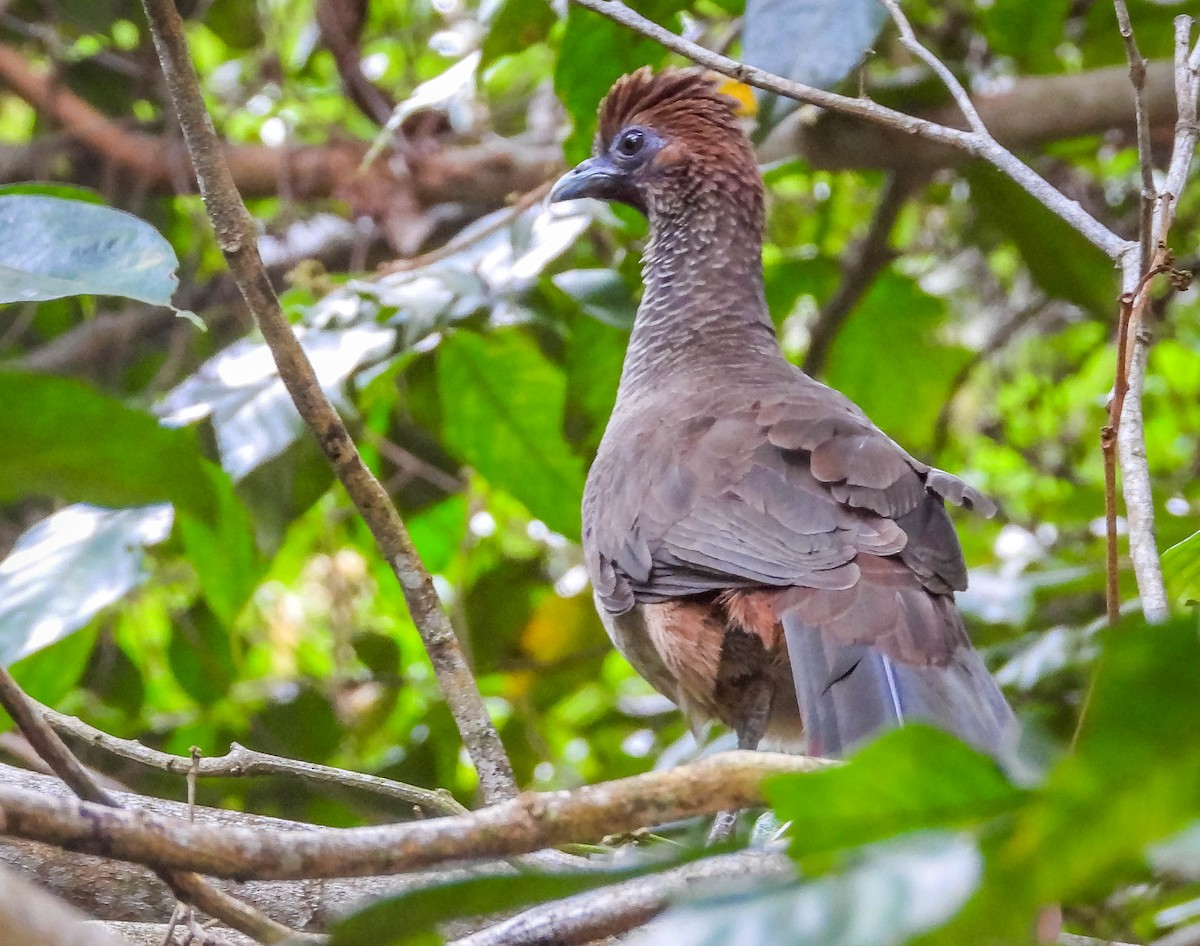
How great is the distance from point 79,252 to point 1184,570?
4.88ft

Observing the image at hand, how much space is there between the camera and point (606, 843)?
7.23 feet

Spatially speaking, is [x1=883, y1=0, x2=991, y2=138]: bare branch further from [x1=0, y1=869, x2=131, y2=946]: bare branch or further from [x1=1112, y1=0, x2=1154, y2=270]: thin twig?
[x1=0, y1=869, x2=131, y2=946]: bare branch

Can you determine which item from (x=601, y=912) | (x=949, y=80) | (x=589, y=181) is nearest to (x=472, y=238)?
(x=589, y=181)

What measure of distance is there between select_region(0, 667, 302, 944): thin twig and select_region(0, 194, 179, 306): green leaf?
43cm

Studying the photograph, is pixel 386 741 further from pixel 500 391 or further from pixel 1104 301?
pixel 1104 301

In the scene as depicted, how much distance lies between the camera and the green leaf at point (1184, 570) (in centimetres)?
161

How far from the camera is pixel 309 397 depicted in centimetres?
164

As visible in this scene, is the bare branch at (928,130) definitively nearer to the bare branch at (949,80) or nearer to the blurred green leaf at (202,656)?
the bare branch at (949,80)

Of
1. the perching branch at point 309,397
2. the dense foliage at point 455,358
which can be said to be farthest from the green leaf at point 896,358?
the perching branch at point 309,397

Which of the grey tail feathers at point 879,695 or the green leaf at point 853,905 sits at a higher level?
the grey tail feathers at point 879,695

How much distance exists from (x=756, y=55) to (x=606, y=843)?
4.77 feet

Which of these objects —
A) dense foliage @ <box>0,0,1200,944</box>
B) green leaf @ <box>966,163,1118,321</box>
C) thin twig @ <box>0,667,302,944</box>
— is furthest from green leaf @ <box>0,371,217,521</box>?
green leaf @ <box>966,163,1118,321</box>

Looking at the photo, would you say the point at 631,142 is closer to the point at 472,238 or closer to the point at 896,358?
the point at 472,238

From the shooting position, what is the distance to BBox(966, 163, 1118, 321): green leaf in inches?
132
